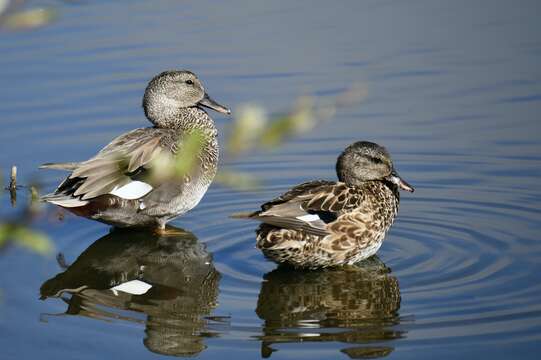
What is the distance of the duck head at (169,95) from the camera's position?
853 centimetres

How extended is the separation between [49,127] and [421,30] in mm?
4447

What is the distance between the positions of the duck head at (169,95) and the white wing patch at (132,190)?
1.18 metres

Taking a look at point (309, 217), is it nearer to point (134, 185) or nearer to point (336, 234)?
point (336, 234)

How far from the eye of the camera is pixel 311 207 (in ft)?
21.5

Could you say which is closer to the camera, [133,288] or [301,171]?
[133,288]

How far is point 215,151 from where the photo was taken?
8281 mm

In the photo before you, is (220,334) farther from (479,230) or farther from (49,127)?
(49,127)

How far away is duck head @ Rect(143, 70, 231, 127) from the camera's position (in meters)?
8.53

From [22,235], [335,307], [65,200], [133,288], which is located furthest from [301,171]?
[22,235]

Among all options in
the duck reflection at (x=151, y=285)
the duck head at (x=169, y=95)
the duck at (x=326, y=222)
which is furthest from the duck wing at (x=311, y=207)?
the duck head at (x=169, y=95)

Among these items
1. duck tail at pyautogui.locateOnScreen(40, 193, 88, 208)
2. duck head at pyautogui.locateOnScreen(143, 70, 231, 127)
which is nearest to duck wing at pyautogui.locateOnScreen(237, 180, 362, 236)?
duck tail at pyautogui.locateOnScreen(40, 193, 88, 208)

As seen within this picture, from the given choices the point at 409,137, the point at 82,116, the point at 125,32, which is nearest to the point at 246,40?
the point at 125,32

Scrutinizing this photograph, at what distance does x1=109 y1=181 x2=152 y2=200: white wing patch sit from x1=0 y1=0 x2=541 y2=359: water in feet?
1.24

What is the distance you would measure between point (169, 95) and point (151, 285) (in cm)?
249
